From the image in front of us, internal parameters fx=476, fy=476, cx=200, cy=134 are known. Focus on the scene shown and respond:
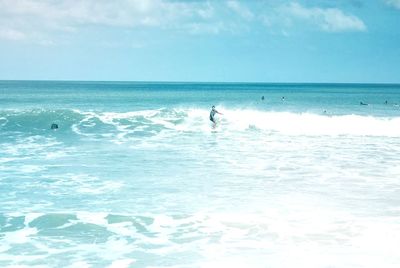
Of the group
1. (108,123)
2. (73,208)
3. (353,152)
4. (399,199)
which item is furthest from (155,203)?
(108,123)

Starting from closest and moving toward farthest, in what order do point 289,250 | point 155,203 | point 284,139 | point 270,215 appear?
point 289,250 → point 270,215 → point 155,203 → point 284,139

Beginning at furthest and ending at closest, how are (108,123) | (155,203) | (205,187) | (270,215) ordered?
(108,123)
(205,187)
(155,203)
(270,215)

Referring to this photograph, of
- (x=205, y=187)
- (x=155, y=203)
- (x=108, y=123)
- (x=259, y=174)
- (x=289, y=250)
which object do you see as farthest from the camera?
(x=108, y=123)

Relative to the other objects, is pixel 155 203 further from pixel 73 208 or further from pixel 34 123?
pixel 34 123

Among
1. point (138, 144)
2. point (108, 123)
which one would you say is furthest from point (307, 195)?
point (108, 123)

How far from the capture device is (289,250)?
9.12 metres

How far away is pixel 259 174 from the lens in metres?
16.2

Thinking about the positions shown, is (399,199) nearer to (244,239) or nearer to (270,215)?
(270,215)

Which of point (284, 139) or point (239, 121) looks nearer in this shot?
point (284, 139)

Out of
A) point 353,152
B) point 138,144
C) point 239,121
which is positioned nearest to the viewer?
point 353,152

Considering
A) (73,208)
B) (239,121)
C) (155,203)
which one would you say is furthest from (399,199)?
(239,121)

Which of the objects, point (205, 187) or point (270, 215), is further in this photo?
point (205, 187)

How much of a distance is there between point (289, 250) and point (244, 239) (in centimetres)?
103

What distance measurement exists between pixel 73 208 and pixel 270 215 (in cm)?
489
